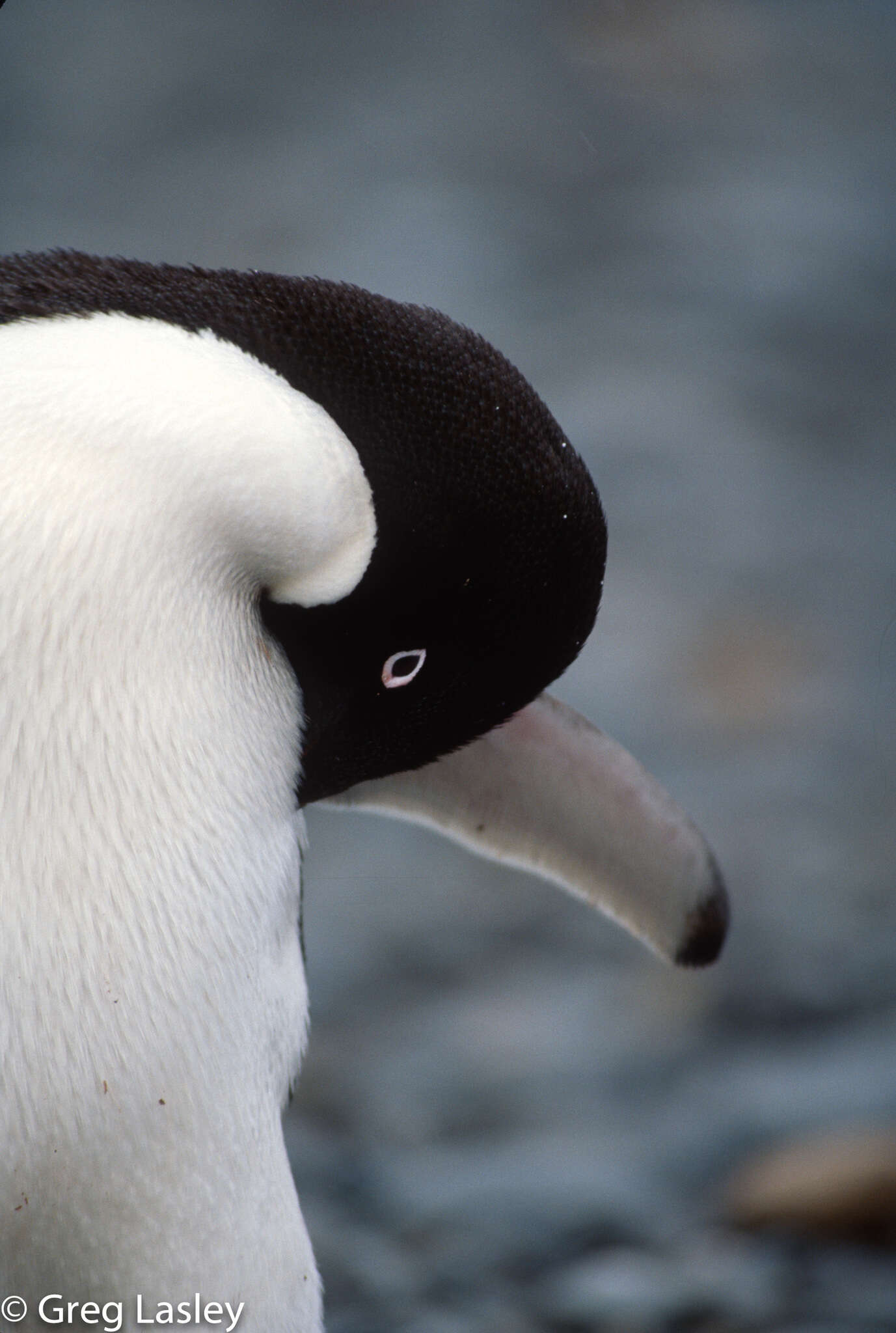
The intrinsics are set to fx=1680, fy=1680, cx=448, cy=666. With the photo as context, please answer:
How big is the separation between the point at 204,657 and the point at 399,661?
137 millimetres

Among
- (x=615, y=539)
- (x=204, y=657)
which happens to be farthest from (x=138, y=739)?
(x=615, y=539)

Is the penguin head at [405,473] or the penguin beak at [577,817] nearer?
the penguin head at [405,473]

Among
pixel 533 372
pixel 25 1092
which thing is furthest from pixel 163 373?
pixel 533 372

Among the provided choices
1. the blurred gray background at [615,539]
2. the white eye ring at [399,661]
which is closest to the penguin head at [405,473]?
the white eye ring at [399,661]

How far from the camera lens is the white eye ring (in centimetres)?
92

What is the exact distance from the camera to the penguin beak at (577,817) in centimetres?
121

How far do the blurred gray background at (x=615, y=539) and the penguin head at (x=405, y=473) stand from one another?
1007 mm

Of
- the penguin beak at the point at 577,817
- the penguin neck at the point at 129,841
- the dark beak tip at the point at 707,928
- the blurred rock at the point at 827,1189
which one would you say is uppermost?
the penguin neck at the point at 129,841

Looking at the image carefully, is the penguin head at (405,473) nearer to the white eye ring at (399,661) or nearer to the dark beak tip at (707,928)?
the white eye ring at (399,661)

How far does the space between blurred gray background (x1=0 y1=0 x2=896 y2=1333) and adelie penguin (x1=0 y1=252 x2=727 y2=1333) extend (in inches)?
33.9

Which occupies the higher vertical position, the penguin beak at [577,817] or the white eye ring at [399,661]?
the white eye ring at [399,661]

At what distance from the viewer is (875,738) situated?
2488 mm

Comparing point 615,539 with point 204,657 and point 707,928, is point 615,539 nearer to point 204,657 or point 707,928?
point 707,928

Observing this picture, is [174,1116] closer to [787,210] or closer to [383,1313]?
[383,1313]
